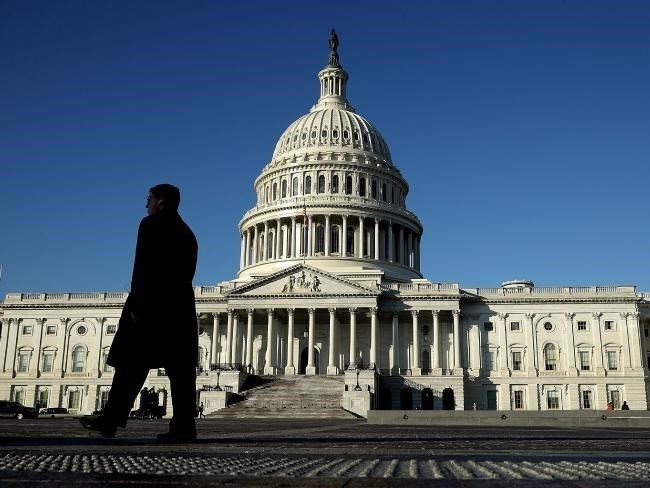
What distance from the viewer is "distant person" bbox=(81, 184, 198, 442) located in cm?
1067

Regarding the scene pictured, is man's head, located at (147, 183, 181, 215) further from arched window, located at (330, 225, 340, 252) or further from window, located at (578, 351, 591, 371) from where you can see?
arched window, located at (330, 225, 340, 252)

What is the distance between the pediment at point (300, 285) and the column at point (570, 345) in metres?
23.6

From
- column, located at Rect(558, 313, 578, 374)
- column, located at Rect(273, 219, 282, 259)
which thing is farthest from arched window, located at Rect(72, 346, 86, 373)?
column, located at Rect(558, 313, 578, 374)

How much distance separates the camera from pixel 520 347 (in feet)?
263

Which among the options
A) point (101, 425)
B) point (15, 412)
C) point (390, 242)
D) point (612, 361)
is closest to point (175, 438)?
point (101, 425)

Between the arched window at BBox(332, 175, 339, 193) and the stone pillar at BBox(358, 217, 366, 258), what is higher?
the arched window at BBox(332, 175, 339, 193)

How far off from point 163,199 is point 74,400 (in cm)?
7916

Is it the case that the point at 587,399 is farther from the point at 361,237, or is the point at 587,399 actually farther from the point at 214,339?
the point at 214,339

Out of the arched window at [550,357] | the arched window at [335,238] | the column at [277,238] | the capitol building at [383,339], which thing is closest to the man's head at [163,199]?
the capitol building at [383,339]

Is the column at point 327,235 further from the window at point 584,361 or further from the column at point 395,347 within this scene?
the window at point 584,361

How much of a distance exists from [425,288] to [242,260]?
1202 inches

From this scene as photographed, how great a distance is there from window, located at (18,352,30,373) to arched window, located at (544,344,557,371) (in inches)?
2370

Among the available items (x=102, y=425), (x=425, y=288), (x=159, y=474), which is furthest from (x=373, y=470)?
(x=425, y=288)

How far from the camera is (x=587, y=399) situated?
3081 inches
